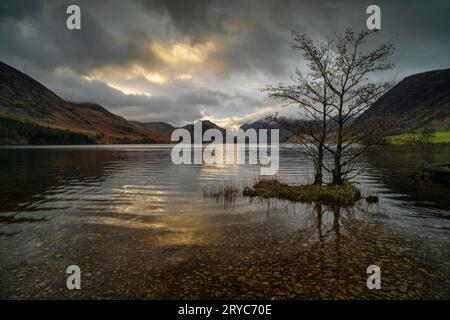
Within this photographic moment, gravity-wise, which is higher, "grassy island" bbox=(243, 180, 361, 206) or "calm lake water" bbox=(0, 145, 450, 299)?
"grassy island" bbox=(243, 180, 361, 206)

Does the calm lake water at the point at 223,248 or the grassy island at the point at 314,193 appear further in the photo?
the grassy island at the point at 314,193

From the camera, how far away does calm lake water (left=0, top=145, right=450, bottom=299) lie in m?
8.32

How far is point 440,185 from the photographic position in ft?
95.0

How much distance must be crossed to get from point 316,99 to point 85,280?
69.3ft

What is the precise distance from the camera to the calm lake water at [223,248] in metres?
8.32

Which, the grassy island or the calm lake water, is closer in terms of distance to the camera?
the calm lake water

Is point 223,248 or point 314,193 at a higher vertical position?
point 314,193

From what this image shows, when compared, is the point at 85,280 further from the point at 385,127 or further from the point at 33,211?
the point at 385,127

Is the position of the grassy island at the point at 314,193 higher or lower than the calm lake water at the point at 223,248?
higher

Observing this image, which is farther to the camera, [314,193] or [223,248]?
[314,193]

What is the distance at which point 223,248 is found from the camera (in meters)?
11.7
